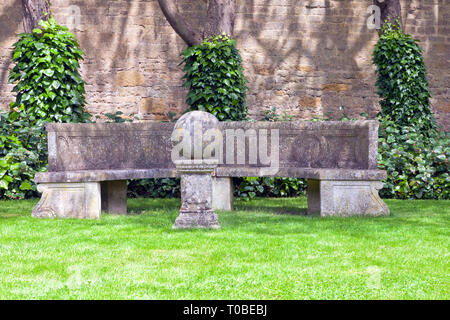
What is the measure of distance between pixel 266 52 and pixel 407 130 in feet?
10.3

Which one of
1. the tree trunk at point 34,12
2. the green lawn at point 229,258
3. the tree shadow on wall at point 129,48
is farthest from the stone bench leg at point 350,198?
the tree shadow on wall at point 129,48

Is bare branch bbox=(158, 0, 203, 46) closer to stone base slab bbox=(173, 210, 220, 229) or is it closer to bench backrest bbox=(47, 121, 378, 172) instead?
bench backrest bbox=(47, 121, 378, 172)

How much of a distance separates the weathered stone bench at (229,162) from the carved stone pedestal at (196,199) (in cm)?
Result: 74

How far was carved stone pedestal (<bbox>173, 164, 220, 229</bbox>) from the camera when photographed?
4816 mm

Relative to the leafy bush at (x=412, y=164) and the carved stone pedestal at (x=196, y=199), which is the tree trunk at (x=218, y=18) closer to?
A: the leafy bush at (x=412, y=164)

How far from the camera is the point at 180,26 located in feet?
27.9

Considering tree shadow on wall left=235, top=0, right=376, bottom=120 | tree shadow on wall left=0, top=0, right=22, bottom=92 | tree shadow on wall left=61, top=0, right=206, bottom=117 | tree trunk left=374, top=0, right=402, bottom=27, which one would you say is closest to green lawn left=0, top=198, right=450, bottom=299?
tree trunk left=374, top=0, right=402, bottom=27

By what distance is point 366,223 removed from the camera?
510 centimetres

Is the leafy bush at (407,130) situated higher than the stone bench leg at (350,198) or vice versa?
the leafy bush at (407,130)

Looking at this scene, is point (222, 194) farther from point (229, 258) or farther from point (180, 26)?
point (180, 26)

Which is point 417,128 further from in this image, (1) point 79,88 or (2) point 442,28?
(1) point 79,88

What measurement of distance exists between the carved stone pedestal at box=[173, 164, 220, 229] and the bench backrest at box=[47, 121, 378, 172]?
1501 mm

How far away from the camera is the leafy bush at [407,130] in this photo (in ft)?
25.0
